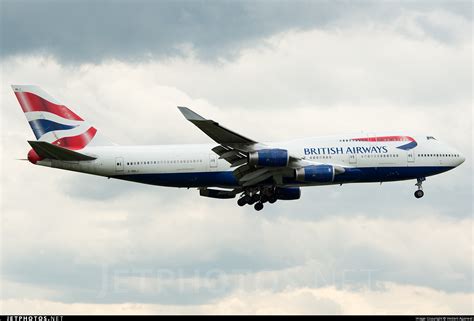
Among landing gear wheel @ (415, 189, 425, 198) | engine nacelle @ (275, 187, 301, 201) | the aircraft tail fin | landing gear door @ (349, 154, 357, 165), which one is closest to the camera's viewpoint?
the aircraft tail fin

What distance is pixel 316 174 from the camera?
6391 centimetres

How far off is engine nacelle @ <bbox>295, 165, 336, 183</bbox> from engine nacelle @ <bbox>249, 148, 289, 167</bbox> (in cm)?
230

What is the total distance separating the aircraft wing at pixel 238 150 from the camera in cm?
5856

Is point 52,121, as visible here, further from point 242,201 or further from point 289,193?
point 289,193

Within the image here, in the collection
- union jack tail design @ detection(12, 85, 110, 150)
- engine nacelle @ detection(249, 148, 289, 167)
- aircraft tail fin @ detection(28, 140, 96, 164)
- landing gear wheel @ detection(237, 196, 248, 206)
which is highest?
union jack tail design @ detection(12, 85, 110, 150)

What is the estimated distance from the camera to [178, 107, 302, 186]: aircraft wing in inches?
2306

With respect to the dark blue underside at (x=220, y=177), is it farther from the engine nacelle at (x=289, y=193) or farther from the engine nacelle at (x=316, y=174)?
the engine nacelle at (x=289, y=193)

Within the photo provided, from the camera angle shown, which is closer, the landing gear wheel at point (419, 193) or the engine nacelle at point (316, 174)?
the engine nacelle at point (316, 174)

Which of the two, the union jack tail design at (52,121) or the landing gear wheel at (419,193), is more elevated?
the union jack tail design at (52,121)

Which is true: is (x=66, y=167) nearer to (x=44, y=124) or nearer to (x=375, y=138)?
(x=44, y=124)

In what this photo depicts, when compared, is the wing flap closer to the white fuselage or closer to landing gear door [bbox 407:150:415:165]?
the white fuselage

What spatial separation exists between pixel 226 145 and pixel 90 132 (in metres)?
12.8

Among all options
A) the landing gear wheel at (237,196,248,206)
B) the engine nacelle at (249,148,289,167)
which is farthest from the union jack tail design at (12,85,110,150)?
the engine nacelle at (249,148,289,167)

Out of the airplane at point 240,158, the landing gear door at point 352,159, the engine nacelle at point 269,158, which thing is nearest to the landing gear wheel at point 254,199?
the airplane at point 240,158
